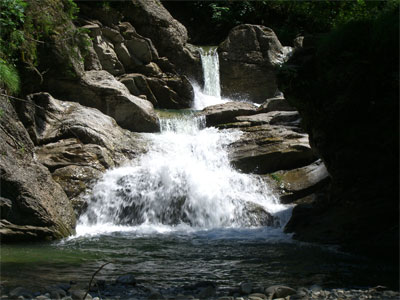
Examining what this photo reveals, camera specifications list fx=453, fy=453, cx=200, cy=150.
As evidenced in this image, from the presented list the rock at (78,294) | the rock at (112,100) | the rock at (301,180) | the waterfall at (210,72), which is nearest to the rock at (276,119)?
the rock at (301,180)

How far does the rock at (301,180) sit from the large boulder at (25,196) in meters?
5.28

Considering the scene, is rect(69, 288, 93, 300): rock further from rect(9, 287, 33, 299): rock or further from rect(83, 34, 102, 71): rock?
rect(83, 34, 102, 71): rock

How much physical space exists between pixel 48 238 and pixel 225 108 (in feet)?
26.9

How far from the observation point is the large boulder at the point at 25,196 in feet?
28.5

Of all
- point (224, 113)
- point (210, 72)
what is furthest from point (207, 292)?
point (210, 72)

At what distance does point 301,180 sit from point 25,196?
6.69 m

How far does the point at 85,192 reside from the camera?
10883 mm

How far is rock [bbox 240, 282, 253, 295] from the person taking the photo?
5.34 metres

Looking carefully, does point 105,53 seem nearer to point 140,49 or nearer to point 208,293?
point 140,49

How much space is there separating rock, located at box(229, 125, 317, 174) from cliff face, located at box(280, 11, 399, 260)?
3343mm

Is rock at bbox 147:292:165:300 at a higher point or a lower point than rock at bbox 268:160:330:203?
lower

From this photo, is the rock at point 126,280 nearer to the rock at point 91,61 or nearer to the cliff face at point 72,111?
the cliff face at point 72,111

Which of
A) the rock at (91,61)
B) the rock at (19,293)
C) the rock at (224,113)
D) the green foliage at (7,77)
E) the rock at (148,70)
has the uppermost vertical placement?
the rock at (148,70)

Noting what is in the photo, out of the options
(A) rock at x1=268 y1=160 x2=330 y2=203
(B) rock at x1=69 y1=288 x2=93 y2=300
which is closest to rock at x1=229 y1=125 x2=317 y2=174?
(A) rock at x1=268 y1=160 x2=330 y2=203
